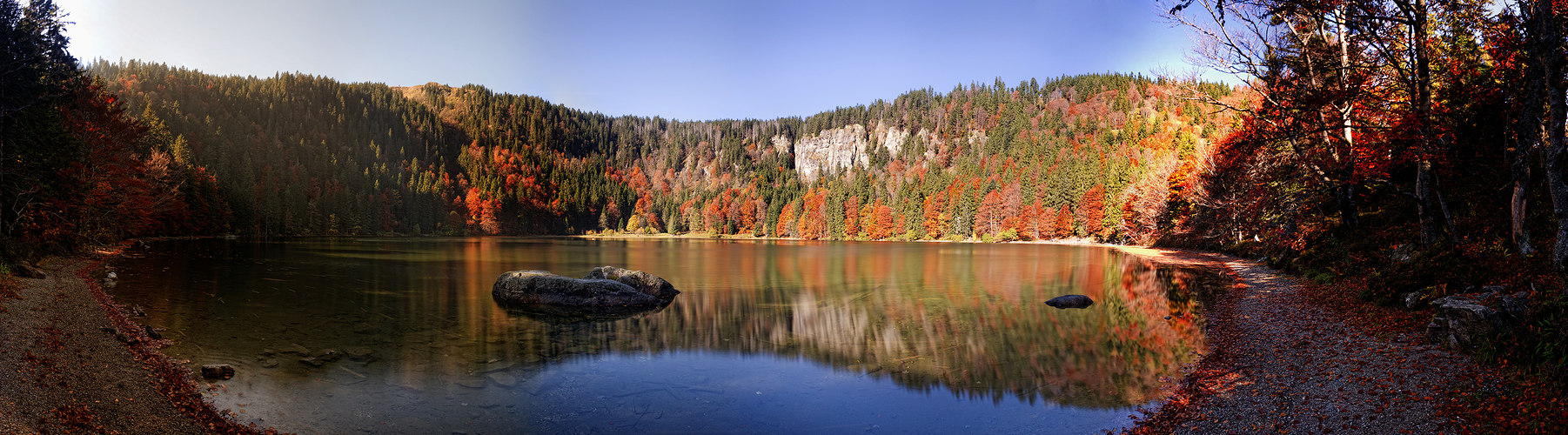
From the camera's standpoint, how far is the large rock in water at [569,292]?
74.5 ft

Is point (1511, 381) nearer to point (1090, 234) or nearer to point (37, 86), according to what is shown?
point (37, 86)

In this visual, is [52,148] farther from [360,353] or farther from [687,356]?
[687,356]

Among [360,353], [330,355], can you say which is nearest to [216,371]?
[330,355]

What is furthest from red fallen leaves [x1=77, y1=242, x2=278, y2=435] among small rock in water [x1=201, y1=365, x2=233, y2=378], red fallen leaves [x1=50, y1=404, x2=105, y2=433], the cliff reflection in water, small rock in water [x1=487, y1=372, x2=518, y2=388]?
the cliff reflection in water

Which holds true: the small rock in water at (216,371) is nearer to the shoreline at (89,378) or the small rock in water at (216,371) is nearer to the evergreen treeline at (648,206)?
the shoreline at (89,378)

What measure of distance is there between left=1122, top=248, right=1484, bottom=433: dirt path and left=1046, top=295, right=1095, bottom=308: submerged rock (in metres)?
7.26

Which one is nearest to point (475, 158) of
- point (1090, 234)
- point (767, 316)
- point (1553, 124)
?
point (1090, 234)

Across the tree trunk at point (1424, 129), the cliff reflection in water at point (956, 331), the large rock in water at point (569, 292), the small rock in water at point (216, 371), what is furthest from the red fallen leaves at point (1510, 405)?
the large rock in water at point (569, 292)

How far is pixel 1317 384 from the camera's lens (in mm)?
9883

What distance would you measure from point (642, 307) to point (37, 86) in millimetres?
23428

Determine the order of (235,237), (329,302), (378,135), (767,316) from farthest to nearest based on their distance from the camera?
(378,135), (235,237), (329,302), (767,316)

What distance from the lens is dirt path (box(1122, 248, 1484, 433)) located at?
27.0 feet

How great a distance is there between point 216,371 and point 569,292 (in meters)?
11.5

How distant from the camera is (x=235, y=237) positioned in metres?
78.4
